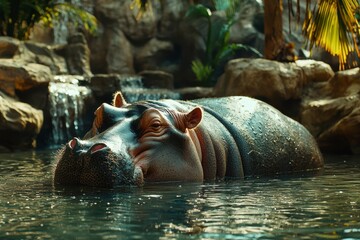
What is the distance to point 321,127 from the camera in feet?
37.8

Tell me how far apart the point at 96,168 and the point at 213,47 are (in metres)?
16.0

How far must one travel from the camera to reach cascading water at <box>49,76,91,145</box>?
583 inches

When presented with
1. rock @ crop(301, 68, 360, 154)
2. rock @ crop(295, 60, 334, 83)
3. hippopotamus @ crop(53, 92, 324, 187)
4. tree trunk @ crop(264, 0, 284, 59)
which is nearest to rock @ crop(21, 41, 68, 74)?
tree trunk @ crop(264, 0, 284, 59)

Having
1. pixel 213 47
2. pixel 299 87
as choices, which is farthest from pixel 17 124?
pixel 213 47

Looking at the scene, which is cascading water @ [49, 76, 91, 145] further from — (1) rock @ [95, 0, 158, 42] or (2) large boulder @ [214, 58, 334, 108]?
(1) rock @ [95, 0, 158, 42]

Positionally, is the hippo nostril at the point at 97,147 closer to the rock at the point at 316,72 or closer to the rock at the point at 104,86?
the rock at the point at 316,72

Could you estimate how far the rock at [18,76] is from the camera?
13461 millimetres

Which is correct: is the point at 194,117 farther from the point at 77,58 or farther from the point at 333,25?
the point at 77,58

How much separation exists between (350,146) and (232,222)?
671 centimetres

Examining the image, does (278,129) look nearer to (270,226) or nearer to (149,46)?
(270,226)

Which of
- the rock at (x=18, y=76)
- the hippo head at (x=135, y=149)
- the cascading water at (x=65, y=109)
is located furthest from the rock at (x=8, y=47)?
the hippo head at (x=135, y=149)

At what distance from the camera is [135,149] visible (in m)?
5.92

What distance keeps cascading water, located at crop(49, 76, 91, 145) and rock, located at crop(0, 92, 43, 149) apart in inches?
65.8

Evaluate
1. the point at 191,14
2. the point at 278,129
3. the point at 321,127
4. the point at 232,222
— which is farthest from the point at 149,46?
the point at 232,222
